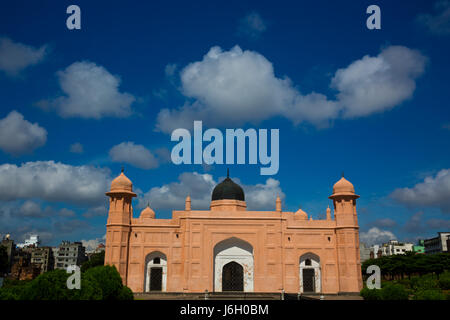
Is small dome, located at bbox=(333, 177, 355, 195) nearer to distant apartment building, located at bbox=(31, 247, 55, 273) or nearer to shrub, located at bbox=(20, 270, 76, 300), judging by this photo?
shrub, located at bbox=(20, 270, 76, 300)

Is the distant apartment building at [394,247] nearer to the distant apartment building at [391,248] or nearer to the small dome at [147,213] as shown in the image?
the distant apartment building at [391,248]

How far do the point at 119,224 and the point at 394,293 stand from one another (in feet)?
56.5

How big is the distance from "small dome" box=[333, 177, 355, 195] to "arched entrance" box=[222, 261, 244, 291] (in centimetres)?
871

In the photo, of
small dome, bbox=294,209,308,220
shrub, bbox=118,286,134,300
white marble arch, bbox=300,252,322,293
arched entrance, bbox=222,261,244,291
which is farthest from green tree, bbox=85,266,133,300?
small dome, bbox=294,209,308,220

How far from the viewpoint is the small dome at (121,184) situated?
2786cm

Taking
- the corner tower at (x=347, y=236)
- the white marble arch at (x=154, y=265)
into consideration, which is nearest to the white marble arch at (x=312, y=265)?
the corner tower at (x=347, y=236)

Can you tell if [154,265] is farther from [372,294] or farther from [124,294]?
[372,294]

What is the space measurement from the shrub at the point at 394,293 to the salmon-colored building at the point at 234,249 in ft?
22.3

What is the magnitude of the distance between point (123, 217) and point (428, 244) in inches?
2775
